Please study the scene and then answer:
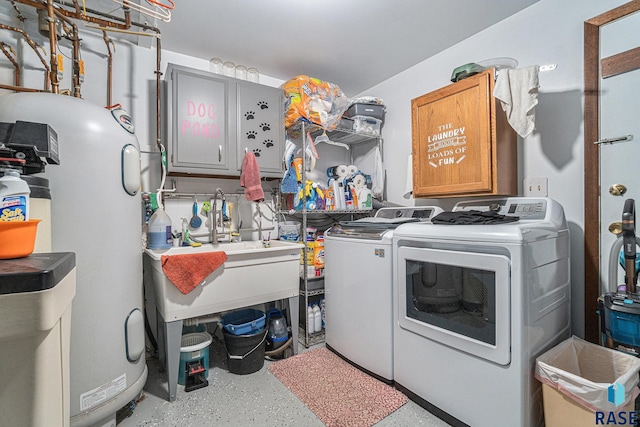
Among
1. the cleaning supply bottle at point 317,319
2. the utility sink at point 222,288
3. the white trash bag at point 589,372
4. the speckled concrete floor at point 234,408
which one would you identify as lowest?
the speckled concrete floor at point 234,408

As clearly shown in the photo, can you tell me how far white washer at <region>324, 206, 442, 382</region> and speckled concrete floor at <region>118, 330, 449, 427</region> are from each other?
14.0 inches

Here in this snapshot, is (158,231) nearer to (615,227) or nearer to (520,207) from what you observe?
(520,207)

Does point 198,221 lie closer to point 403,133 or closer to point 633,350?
point 403,133

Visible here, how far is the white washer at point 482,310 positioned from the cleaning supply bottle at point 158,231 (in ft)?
5.23

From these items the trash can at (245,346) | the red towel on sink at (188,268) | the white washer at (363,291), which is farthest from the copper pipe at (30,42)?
the white washer at (363,291)

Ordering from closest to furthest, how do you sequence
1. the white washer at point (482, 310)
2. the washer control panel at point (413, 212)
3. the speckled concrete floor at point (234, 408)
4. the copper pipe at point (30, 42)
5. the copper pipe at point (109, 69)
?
the white washer at point (482, 310) → the speckled concrete floor at point (234, 408) → the copper pipe at point (30, 42) → the copper pipe at point (109, 69) → the washer control panel at point (413, 212)

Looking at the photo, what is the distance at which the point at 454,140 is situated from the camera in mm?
2008

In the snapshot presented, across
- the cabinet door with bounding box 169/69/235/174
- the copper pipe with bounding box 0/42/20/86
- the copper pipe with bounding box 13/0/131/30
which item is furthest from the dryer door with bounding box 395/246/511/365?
the copper pipe with bounding box 0/42/20/86

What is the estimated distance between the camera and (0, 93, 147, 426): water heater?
136cm

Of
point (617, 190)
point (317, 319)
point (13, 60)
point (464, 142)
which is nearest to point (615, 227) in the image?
point (617, 190)

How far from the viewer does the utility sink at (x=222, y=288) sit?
1760 millimetres

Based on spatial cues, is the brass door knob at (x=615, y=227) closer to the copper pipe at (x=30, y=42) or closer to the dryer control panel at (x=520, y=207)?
the dryer control panel at (x=520, y=207)

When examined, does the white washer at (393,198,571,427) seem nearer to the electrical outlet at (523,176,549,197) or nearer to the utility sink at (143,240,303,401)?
the electrical outlet at (523,176,549,197)

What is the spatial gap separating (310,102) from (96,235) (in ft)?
6.18
